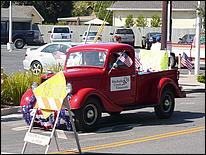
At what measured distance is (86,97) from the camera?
1230 cm

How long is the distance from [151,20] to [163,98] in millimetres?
42638

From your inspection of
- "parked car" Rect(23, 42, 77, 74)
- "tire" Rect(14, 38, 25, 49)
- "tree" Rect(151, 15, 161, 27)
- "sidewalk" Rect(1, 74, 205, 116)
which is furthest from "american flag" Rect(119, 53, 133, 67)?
"tree" Rect(151, 15, 161, 27)

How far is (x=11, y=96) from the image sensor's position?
1586 centimetres

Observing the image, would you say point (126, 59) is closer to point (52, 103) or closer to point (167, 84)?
point (167, 84)

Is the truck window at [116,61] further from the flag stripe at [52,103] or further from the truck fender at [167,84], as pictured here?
the flag stripe at [52,103]

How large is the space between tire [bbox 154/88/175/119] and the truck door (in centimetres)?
85

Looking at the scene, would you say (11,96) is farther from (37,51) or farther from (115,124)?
(37,51)

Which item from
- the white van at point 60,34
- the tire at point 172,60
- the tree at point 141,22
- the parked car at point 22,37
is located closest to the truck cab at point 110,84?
the tire at point 172,60

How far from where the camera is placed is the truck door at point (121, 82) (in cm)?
1326

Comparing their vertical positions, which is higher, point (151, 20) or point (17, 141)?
point (151, 20)

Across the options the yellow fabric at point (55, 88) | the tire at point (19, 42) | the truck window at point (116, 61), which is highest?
the tire at point (19, 42)

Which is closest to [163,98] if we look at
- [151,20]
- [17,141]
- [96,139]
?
[96,139]

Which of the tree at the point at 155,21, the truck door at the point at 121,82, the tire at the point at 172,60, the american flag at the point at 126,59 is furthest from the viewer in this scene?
the tree at the point at 155,21

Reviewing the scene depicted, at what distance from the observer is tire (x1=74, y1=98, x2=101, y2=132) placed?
40.3 feet
